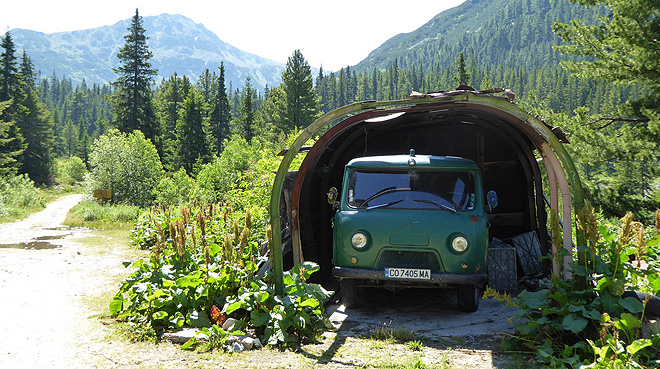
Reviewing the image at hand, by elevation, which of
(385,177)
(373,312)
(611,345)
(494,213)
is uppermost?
(385,177)

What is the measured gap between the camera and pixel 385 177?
817 centimetres

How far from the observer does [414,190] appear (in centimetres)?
802

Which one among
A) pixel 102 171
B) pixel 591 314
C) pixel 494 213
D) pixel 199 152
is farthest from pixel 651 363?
pixel 199 152

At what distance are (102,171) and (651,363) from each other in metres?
36.3

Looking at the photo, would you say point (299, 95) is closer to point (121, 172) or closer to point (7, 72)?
point (121, 172)

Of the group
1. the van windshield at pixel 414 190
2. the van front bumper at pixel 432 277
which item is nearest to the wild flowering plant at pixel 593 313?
the van front bumper at pixel 432 277

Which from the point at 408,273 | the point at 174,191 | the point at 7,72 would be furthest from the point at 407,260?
the point at 7,72

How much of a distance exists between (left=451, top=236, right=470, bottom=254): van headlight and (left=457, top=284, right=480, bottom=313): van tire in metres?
0.67

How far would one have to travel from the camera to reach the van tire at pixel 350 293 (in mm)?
8090

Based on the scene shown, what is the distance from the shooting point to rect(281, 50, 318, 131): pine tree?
193ft

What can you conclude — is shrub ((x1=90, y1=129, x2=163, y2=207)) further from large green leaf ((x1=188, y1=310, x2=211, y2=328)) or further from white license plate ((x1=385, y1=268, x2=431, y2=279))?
white license plate ((x1=385, y1=268, x2=431, y2=279))

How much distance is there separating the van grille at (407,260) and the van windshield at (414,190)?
2.29 ft

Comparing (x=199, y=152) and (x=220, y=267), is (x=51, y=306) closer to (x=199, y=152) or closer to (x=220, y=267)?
(x=220, y=267)

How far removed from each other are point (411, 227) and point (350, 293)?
1.52m
